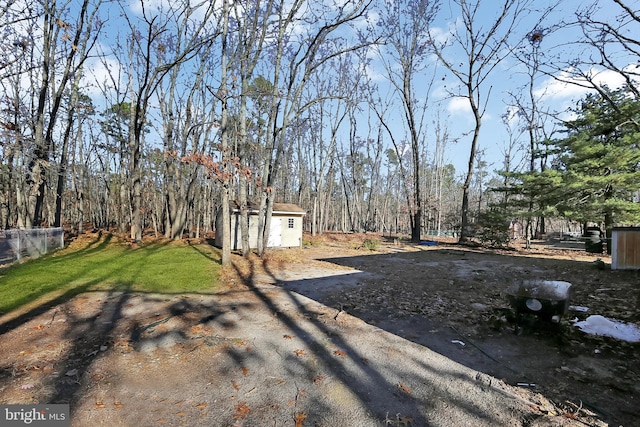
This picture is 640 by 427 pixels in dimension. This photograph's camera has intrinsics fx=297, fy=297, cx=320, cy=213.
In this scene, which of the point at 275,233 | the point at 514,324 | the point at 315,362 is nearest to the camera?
the point at 315,362

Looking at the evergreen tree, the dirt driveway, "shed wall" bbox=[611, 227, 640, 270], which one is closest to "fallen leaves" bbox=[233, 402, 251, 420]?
the dirt driveway

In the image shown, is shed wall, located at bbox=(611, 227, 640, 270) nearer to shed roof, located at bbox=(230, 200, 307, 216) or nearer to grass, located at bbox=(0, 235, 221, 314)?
grass, located at bbox=(0, 235, 221, 314)

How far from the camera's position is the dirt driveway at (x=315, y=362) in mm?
2834

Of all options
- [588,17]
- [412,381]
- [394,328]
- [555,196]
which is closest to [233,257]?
[394,328]

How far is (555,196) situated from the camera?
48.6 ft

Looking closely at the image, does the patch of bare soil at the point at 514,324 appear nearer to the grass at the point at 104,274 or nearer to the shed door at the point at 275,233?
the grass at the point at 104,274

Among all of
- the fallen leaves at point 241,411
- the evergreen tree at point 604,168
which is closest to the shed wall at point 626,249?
the evergreen tree at point 604,168

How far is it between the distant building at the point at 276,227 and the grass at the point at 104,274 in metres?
3.75

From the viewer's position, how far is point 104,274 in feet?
28.7

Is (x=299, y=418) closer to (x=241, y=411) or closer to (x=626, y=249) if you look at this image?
(x=241, y=411)

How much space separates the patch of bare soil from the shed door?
8.47 meters

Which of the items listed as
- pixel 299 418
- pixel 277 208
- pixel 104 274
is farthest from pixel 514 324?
pixel 277 208

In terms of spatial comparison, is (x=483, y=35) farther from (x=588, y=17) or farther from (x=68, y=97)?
(x=68, y=97)

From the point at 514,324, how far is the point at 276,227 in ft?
45.9
